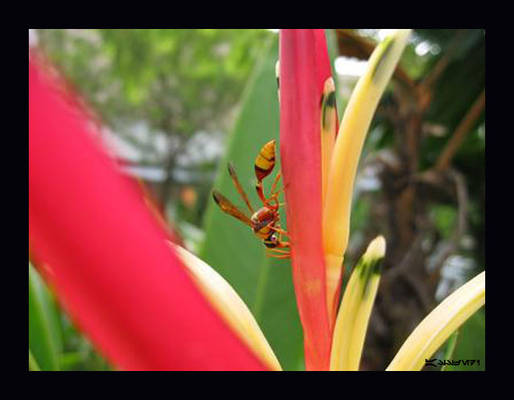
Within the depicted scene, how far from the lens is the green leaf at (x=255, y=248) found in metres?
0.40

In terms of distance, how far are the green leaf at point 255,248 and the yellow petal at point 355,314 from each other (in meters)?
0.14

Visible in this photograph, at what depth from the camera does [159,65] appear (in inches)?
101

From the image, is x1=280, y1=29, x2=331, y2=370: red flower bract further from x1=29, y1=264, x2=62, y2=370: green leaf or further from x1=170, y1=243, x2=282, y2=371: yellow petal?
x1=29, y1=264, x2=62, y2=370: green leaf

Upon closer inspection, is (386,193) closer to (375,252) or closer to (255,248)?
(255,248)

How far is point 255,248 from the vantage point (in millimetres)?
439

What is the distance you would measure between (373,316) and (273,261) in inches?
16.6

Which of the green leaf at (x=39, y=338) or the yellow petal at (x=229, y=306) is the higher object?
the yellow petal at (x=229, y=306)

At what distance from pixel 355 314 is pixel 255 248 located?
0.19 metres

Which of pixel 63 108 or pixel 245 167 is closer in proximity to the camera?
pixel 63 108

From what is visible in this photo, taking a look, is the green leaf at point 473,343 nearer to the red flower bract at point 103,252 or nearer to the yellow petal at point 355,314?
the yellow petal at point 355,314

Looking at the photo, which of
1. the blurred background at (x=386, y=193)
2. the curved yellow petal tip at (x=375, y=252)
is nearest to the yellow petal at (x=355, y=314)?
the curved yellow petal tip at (x=375, y=252)

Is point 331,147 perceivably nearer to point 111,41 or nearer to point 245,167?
point 245,167

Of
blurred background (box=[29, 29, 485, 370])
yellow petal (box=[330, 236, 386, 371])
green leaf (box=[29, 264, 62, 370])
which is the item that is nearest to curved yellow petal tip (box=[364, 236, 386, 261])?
yellow petal (box=[330, 236, 386, 371])
